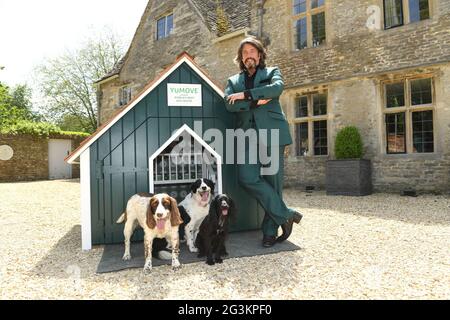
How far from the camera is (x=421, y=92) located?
8766 mm

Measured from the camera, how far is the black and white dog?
4.06 m

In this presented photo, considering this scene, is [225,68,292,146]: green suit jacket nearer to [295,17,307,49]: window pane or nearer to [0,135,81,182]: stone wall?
[295,17,307,49]: window pane

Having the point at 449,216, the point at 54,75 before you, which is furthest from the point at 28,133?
the point at 449,216

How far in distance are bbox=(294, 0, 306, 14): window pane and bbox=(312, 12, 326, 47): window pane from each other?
513 mm

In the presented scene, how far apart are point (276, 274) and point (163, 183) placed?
271cm

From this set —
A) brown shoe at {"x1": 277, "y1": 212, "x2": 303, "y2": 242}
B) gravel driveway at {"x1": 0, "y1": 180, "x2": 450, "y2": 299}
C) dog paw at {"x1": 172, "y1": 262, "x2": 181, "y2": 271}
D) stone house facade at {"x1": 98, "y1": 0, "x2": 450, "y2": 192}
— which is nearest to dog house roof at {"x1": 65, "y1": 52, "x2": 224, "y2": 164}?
gravel driveway at {"x1": 0, "y1": 180, "x2": 450, "y2": 299}

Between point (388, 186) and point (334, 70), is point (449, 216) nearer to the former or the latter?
point (388, 186)

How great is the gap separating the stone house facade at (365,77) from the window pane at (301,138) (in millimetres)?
34

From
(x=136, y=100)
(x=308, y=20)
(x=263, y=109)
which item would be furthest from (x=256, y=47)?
(x=308, y=20)

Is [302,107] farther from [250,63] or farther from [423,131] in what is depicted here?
Answer: [250,63]

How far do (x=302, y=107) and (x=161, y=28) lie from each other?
8809mm

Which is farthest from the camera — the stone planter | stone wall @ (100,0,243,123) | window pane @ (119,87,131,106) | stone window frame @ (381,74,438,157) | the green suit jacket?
window pane @ (119,87,131,106)

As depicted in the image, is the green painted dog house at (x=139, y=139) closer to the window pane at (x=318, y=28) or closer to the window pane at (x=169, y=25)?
the window pane at (x=318, y=28)
